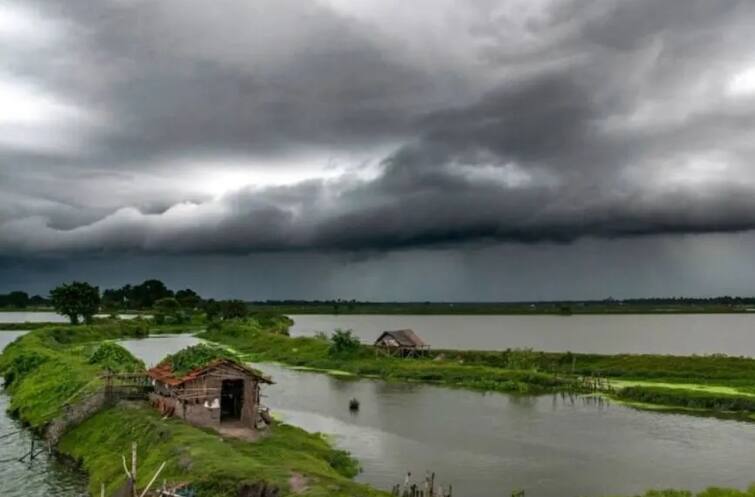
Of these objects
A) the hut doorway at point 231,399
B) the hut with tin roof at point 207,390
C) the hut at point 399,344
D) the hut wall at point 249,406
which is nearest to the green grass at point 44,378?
the hut with tin roof at point 207,390

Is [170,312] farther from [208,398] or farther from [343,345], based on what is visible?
[208,398]

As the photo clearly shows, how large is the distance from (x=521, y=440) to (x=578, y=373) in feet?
127

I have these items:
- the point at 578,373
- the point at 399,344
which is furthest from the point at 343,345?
the point at 578,373

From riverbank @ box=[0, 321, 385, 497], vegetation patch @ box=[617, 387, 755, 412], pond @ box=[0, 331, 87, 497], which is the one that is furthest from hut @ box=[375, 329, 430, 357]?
pond @ box=[0, 331, 87, 497]

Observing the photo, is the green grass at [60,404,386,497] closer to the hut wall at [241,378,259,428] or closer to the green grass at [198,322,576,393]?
the hut wall at [241,378,259,428]

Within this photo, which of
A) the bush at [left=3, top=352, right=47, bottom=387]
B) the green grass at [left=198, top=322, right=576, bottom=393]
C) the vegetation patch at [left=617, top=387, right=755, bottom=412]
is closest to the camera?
the vegetation patch at [left=617, top=387, right=755, bottom=412]

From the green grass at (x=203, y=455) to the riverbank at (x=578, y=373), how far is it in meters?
36.7

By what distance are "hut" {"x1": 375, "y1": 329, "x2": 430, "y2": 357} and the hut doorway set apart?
160ft

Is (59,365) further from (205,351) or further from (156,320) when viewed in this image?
(156,320)

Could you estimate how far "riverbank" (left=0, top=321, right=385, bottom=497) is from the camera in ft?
94.2

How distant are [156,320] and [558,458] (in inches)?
5687

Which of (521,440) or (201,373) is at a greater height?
(201,373)

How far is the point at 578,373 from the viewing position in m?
83.7

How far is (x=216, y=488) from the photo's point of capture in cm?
2794
